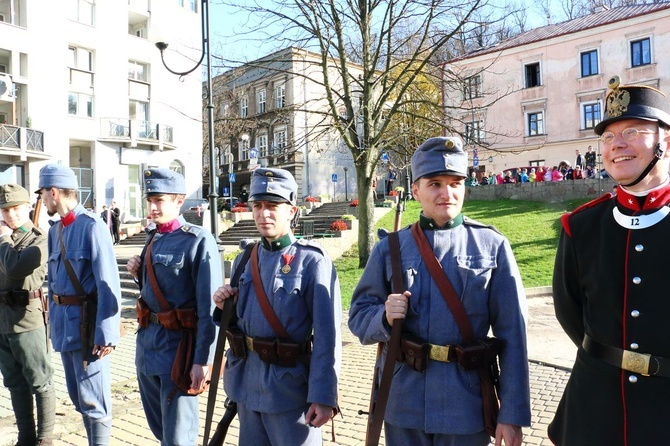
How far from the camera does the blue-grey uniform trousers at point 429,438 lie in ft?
8.99

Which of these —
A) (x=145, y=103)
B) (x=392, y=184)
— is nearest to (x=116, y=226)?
(x=145, y=103)

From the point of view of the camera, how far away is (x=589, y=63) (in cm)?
3919

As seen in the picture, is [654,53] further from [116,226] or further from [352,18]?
[116,226]

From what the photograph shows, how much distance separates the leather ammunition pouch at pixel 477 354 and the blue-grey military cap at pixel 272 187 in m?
1.38

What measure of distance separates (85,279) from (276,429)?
223 cm

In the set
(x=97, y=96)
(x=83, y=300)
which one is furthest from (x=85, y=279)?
(x=97, y=96)

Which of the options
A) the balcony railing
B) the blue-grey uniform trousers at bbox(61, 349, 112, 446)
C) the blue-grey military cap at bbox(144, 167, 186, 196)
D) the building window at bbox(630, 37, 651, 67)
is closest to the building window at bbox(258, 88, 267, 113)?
the balcony railing

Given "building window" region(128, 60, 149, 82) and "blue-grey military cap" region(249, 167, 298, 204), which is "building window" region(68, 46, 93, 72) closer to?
"building window" region(128, 60, 149, 82)

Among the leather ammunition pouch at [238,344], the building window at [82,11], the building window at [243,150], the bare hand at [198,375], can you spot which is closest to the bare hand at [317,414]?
the leather ammunition pouch at [238,344]

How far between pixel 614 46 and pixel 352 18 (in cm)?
2848

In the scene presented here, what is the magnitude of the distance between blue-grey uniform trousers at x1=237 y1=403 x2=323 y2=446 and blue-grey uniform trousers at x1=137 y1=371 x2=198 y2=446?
0.70 m

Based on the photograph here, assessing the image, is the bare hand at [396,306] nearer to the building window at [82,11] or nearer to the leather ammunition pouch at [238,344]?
the leather ammunition pouch at [238,344]

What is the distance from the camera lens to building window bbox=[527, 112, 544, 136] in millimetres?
41806

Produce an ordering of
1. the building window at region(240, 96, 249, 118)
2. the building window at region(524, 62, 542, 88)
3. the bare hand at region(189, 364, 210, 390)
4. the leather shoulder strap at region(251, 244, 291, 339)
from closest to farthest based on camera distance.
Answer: the leather shoulder strap at region(251, 244, 291, 339) → the bare hand at region(189, 364, 210, 390) → the building window at region(524, 62, 542, 88) → the building window at region(240, 96, 249, 118)
